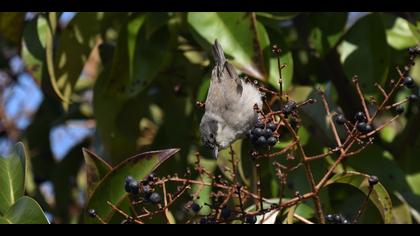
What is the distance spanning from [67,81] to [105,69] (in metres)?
0.15

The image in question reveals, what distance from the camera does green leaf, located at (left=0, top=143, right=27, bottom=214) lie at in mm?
1875

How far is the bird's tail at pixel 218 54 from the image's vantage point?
2.43 m

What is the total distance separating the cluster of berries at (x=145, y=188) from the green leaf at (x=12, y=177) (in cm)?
25

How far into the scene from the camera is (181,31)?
2.89 metres

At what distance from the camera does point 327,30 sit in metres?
2.78

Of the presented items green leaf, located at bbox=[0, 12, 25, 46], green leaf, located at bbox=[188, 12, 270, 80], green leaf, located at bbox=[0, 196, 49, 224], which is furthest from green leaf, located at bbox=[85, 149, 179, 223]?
green leaf, located at bbox=[0, 12, 25, 46]

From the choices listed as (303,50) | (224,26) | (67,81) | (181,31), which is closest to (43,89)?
(67,81)

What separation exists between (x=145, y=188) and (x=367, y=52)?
1155 mm

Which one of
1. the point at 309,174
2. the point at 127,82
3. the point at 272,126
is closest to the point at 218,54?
the point at 127,82

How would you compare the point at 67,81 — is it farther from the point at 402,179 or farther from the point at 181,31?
the point at 402,179

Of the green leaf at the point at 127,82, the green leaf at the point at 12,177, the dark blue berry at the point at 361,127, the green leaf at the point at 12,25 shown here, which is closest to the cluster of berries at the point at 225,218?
the dark blue berry at the point at 361,127

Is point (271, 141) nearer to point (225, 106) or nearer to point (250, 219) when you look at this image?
point (250, 219)

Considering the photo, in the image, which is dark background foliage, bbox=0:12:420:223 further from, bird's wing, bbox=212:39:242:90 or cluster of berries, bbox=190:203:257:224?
cluster of berries, bbox=190:203:257:224

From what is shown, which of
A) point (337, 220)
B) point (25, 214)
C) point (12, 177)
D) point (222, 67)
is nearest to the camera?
point (25, 214)
